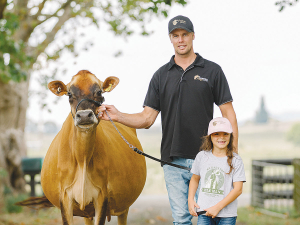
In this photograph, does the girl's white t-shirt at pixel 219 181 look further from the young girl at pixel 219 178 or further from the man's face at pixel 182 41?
the man's face at pixel 182 41

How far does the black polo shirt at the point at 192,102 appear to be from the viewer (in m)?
3.59

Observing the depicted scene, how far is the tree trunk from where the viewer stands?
1016 centimetres

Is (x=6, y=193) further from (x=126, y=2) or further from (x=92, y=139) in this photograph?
(x=92, y=139)

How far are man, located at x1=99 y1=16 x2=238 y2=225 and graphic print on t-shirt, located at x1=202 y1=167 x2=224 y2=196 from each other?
48 centimetres

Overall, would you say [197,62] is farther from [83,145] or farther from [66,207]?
[66,207]

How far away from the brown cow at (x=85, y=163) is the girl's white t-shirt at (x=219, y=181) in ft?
3.57

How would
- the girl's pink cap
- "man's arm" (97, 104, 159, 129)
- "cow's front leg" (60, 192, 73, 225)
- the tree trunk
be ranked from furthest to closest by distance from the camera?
the tree trunk < "cow's front leg" (60, 192, 73, 225) < "man's arm" (97, 104, 159, 129) < the girl's pink cap

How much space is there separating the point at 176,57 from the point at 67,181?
5.47 ft

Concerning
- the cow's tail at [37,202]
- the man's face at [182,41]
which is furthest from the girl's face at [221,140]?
the cow's tail at [37,202]

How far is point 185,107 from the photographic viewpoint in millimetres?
3625

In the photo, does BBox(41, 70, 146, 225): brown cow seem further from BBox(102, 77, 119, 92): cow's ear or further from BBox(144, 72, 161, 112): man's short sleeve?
BBox(144, 72, 161, 112): man's short sleeve

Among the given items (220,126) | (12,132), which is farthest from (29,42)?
(220,126)

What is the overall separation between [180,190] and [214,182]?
0.57 metres

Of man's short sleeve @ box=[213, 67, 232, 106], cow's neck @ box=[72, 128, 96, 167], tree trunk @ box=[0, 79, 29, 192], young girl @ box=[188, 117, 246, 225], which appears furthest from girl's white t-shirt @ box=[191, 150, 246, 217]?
tree trunk @ box=[0, 79, 29, 192]
